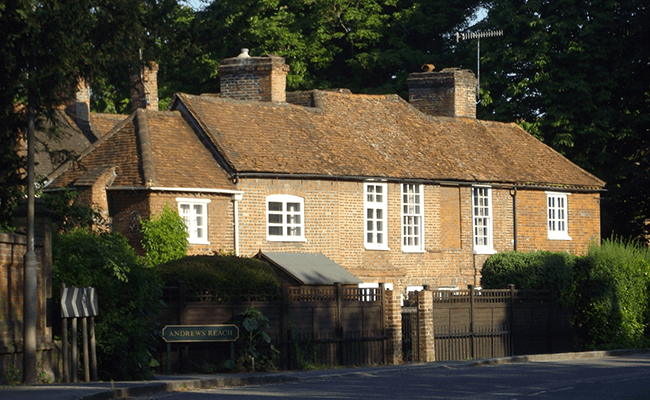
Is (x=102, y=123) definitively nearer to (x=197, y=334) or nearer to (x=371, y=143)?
(x=371, y=143)

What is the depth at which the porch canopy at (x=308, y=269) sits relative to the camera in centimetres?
2906

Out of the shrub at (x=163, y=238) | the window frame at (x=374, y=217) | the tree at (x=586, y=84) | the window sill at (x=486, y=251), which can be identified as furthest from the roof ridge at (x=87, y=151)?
the tree at (x=586, y=84)

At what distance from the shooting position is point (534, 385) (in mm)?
18188

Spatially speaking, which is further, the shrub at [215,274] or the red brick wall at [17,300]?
the shrub at [215,274]

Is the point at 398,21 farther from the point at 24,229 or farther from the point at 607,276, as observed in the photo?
the point at 24,229

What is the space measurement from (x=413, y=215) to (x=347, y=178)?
10.1ft

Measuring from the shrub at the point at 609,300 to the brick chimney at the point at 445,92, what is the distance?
10306 millimetres

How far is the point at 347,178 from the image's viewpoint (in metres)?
32.7

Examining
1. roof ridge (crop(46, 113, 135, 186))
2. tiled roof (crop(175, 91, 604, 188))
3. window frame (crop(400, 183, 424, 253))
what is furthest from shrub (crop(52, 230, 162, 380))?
window frame (crop(400, 183, 424, 253))

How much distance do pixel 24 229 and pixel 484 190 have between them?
21.3m

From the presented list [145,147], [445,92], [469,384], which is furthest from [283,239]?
[469,384]

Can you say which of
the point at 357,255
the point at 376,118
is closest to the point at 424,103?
the point at 376,118

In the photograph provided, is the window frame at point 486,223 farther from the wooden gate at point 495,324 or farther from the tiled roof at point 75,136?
the tiled roof at point 75,136

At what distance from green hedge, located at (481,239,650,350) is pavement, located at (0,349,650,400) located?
397 centimetres
